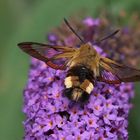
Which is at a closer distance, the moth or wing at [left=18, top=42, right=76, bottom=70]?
the moth

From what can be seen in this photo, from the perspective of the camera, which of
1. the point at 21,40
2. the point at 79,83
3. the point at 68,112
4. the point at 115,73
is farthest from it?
the point at 21,40

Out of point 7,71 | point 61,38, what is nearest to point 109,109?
point 61,38

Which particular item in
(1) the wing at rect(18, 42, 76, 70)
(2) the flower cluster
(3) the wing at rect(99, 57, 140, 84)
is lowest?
(2) the flower cluster

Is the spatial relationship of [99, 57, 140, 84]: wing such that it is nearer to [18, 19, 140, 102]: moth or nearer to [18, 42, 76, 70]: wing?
[18, 19, 140, 102]: moth

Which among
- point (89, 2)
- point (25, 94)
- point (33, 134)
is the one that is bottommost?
point (33, 134)

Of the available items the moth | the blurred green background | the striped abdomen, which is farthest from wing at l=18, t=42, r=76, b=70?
the blurred green background

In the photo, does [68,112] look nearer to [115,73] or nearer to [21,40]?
[115,73]

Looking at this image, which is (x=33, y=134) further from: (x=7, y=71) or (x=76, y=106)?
(x=7, y=71)

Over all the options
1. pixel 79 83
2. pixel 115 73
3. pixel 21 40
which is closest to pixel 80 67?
pixel 79 83
